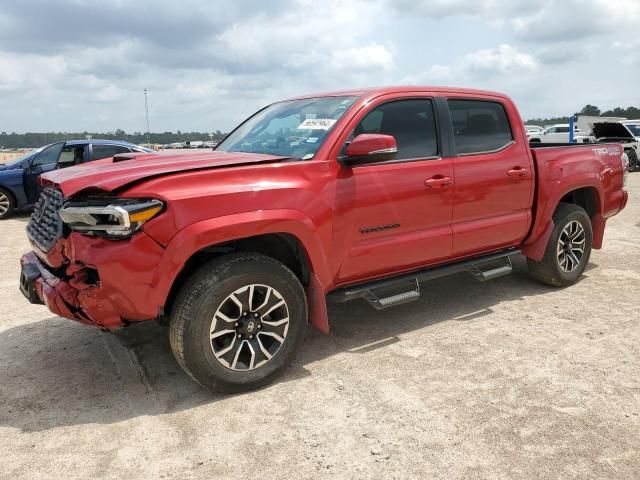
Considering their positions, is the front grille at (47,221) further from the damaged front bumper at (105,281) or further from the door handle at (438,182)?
the door handle at (438,182)

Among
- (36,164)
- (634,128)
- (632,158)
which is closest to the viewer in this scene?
(36,164)

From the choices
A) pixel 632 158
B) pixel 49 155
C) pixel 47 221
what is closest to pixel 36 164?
pixel 49 155

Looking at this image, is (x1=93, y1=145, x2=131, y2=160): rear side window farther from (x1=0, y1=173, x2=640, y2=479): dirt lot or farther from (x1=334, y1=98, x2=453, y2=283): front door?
(x1=334, y1=98, x2=453, y2=283): front door

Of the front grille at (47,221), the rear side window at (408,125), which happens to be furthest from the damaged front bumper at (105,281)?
the rear side window at (408,125)

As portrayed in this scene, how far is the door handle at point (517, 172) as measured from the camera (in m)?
4.51

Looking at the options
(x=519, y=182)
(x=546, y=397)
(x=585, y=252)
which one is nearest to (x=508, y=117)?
(x=519, y=182)

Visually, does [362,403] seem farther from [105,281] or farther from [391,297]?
[105,281]

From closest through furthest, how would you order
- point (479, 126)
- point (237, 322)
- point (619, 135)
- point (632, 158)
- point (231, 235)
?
1. point (231, 235)
2. point (237, 322)
3. point (479, 126)
4. point (619, 135)
5. point (632, 158)

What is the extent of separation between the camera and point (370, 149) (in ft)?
11.1

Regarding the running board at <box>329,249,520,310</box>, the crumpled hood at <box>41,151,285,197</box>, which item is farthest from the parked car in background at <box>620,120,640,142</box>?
the crumpled hood at <box>41,151,285,197</box>

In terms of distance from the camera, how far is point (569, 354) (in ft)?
12.1

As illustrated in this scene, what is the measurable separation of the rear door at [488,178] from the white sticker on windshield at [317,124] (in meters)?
1.11

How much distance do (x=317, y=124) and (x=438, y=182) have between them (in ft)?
3.34

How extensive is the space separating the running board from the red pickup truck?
0.02 metres
